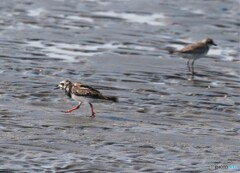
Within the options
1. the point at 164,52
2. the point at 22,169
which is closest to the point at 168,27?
the point at 164,52

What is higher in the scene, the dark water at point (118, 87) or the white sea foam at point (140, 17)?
the white sea foam at point (140, 17)

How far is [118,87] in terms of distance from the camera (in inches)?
632

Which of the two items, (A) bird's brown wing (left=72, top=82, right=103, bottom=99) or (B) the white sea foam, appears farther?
(B) the white sea foam

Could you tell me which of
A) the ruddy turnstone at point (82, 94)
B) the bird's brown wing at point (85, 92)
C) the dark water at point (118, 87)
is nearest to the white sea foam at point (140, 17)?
the dark water at point (118, 87)

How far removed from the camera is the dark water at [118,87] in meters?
11.1

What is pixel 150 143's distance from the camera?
11820 mm

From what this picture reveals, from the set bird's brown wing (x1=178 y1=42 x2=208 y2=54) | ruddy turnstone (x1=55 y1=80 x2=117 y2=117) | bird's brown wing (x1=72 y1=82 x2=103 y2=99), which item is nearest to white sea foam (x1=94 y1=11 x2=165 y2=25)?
bird's brown wing (x1=178 y1=42 x2=208 y2=54)

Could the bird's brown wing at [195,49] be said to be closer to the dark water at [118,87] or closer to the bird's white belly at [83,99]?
the dark water at [118,87]

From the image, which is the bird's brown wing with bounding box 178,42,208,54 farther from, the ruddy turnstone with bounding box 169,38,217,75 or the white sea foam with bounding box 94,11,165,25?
the white sea foam with bounding box 94,11,165,25

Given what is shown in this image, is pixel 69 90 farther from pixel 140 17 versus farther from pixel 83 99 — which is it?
pixel 140 17

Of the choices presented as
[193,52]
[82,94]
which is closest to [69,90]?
[82,94]

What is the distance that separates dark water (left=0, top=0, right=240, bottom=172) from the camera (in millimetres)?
11102

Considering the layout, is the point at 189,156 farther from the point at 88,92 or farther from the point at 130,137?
the point at 88,92

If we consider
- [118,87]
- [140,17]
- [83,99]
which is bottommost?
[118,87]
